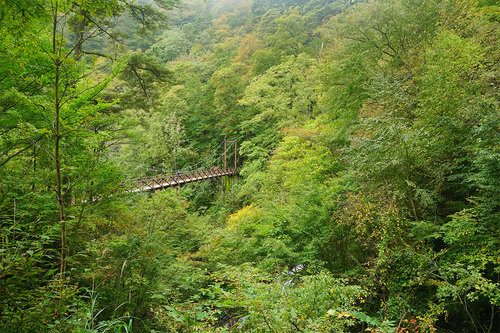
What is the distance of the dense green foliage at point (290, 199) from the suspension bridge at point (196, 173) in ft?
12.2

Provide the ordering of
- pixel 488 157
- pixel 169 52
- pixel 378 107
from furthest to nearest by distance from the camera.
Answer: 1. pixel 169 52
2. pixel 378 107
3. pixel 488 157

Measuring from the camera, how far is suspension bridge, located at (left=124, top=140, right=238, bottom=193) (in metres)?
9.97

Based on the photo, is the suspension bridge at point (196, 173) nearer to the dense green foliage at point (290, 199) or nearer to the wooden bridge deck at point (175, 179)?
the wooden bridge deck at point (175, 179)

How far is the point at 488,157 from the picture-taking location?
2.38m

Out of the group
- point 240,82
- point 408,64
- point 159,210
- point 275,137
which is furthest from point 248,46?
point 159,210

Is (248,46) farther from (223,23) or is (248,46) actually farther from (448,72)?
(448,72)

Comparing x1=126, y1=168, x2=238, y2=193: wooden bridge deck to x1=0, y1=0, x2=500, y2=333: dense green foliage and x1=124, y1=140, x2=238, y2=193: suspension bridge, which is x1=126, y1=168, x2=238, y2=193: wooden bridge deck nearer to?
x1=124, y1=140, x2=238, y2=193: suspension bridge

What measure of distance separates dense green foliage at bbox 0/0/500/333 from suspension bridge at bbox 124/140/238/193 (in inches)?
146

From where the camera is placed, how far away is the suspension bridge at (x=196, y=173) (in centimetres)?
997

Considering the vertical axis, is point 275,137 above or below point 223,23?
below

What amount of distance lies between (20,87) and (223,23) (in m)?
25.1

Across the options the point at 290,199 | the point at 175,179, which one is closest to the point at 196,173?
the point at 175,179

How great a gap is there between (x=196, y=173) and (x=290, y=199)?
8116mm

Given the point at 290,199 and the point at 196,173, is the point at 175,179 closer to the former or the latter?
the point at 196,173
